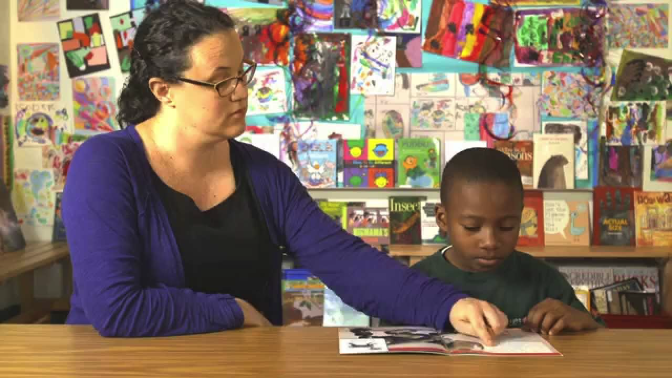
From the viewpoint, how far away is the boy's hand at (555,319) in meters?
1.25

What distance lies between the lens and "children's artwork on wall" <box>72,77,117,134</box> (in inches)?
134

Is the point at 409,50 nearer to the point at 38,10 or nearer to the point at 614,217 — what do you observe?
the point at 614,217

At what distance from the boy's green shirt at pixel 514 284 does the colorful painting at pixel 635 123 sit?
1862 mm

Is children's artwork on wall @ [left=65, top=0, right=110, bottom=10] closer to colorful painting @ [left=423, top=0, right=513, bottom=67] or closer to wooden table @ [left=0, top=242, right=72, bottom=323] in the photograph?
wooden table @ [left=0, top=242, right=72, bottom=323]

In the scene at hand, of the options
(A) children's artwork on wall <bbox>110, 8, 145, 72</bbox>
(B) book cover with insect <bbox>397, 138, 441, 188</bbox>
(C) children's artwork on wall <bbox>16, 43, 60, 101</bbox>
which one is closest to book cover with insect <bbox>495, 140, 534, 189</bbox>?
(B) book cover with insect <bbox>397, 138, 441, 188</bbox>

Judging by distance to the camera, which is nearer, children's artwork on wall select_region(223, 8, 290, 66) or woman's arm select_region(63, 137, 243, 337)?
woman's arm select_region(63, 137, 243, 337)

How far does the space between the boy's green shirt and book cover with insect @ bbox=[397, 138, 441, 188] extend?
1.65 m

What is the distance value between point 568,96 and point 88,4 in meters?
2.33

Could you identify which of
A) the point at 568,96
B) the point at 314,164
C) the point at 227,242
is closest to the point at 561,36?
the point at 568,96

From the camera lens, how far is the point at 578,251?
3.10m

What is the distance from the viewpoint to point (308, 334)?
1.21 m

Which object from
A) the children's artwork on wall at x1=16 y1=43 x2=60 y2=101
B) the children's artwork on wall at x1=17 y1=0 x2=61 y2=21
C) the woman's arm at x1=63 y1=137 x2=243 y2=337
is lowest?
the woman's arm at x1=63 y1=137 x2=243 y2=337

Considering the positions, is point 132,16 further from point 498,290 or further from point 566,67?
point 498,290

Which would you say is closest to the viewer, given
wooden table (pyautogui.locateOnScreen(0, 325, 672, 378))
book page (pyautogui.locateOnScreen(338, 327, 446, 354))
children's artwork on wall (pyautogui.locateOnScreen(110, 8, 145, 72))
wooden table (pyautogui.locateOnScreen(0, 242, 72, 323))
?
wooden table (pyautogui.locateOnScreen(0, 325, 672, 378))
